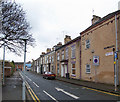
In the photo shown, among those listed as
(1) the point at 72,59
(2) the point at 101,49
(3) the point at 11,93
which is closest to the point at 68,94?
(3) the point at 11,93

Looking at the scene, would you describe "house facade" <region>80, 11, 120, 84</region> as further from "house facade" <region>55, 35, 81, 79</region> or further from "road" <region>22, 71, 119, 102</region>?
"road" <region>22, 71, 119, 102</region>

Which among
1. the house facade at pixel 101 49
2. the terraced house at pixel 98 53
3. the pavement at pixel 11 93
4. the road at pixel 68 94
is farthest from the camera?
the house facade at pixel 101 49

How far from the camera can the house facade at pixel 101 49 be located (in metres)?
13.6

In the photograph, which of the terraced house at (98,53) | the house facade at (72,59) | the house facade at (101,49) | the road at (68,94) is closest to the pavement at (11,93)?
the road at (68,94)

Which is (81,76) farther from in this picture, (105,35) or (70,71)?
(105,35)

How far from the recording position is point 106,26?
1501 cm

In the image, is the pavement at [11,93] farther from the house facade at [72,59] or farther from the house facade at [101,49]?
the house facade at [72,59]

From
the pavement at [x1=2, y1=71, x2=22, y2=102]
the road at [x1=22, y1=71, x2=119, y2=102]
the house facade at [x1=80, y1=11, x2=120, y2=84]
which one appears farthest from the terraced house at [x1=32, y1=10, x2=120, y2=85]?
the pavement at [x1=2, y1=71, x2=22, y2=102]

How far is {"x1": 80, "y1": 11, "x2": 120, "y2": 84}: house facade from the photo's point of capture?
13.6 meters

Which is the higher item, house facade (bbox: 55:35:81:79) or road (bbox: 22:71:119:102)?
house facade (bbox: 55:35:81:79)

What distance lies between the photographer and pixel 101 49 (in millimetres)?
15656

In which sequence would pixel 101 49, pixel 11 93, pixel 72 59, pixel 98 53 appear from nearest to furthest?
pixel 11 93 → pixel 101 49 → pixel 98 53 → pixel 72 59

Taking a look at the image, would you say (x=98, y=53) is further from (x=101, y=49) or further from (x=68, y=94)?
(x=68, y=94)

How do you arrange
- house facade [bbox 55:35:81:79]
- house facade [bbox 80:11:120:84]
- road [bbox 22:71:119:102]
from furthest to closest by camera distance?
house facade [bbox 55:35:81:79]
house facade [bbox 80:11:120:84]
road [bbox 22:71:119:102]
